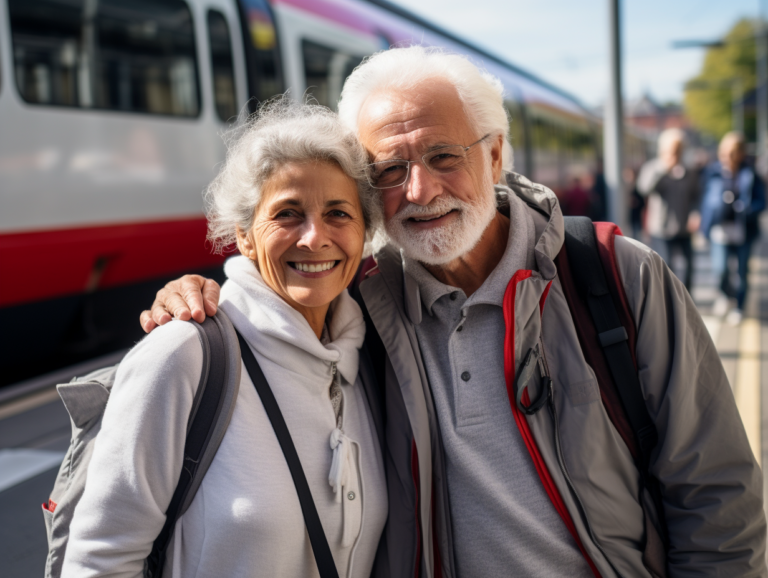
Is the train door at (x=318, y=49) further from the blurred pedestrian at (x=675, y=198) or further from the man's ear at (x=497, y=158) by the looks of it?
the man's ear at (x=497, y=158)

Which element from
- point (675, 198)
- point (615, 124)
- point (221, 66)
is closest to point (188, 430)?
point (615, 124)

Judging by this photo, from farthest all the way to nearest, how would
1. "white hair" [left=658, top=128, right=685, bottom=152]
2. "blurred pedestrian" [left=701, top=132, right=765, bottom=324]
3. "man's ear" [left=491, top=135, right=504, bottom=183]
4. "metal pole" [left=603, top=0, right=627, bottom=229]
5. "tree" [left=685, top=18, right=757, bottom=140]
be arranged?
"tree" [left=685, top=18, right=757, bottom=140] → "white hair" [left=658, top=128, right=685, bottom=152] → "blurred pedestrian" [left=701, top=132, right=765, bottom=324] → "metal pole" [left=603, top=0, right=627, bottom=229] → "man's ear" [left=491, top=135, right=504, bottom=183]

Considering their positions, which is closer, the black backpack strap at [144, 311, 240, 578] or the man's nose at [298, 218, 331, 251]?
the black backpack strap at [144, 311, 240, 578]

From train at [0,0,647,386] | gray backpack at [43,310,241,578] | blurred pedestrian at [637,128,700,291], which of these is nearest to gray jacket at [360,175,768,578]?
gray backpack at [43,310,241,578]

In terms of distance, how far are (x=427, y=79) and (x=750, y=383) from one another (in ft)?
12.0

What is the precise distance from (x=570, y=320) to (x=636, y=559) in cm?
60

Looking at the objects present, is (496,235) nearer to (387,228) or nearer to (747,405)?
(387,228)

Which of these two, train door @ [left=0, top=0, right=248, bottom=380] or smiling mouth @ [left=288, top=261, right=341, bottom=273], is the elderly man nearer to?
smiling mouth @ [left=288, top=261, right=341, bottom=273]

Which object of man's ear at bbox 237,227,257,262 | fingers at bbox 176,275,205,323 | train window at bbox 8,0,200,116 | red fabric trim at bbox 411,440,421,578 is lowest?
red fabric trim at bbox 411,440,421,578

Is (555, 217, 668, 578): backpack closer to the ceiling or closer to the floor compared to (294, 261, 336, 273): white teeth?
closer to the floor

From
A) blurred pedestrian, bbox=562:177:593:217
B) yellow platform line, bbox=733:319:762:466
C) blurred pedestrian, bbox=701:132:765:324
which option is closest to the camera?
yellow platform line, bbox=733:319:762:466

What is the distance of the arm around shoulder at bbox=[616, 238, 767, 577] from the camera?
1641 millimetres

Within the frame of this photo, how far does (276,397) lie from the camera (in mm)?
1598

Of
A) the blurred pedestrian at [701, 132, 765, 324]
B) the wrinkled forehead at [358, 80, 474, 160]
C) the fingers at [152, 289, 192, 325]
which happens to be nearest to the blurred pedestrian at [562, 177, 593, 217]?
the blurred pedestrian at [701, 132, 765, 324]
